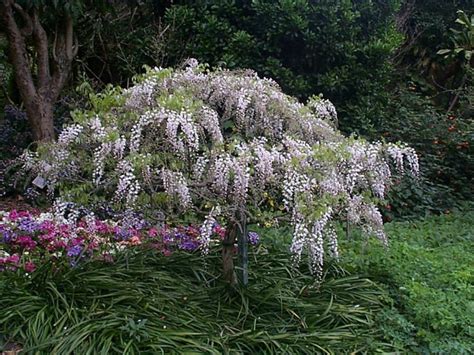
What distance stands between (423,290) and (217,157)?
131 cm

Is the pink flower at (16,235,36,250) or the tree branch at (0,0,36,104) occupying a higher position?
the tree branch at (0,0,36,104)

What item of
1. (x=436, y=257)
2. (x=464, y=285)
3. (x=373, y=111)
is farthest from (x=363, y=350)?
(x=373, y=111)

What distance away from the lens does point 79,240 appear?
4453mm

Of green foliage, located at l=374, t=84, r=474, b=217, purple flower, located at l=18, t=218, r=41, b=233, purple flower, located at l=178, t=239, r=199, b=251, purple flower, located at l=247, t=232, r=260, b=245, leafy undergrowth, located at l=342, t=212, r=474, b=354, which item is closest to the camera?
leafy undergrowth, located at l=342, t=212, r=474, b=354

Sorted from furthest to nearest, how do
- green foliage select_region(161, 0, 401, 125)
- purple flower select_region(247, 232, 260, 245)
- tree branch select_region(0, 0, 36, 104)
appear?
1. green foliage select_region(161, 0, 401, 125)
2. tree branch select_region(0, 0, 36, 104)
3. purple flower select_region(247, 232, 260, 245)

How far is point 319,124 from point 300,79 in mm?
3270

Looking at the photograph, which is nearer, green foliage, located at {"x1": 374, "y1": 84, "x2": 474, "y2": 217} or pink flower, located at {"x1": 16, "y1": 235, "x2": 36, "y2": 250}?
pink flower, located at {"x1": 16, "y1": 235, "x2": 36, "y2": 250}

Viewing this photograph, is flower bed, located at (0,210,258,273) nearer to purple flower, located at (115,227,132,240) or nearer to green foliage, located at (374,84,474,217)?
purple flower, located at (115,227,132,240)

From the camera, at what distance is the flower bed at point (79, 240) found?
4145 mm

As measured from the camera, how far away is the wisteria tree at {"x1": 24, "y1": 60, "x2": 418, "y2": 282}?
2.99 m

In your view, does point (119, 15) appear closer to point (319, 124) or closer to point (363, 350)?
point (319, 124)

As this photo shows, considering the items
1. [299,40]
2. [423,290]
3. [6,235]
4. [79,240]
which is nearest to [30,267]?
[79,240]

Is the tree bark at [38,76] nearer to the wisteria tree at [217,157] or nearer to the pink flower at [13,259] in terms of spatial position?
the pink flower at [13,259]

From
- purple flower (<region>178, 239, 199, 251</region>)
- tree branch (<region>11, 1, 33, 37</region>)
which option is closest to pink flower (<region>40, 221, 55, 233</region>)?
purple flower (<region>178, 239, 199, 251</region>)
